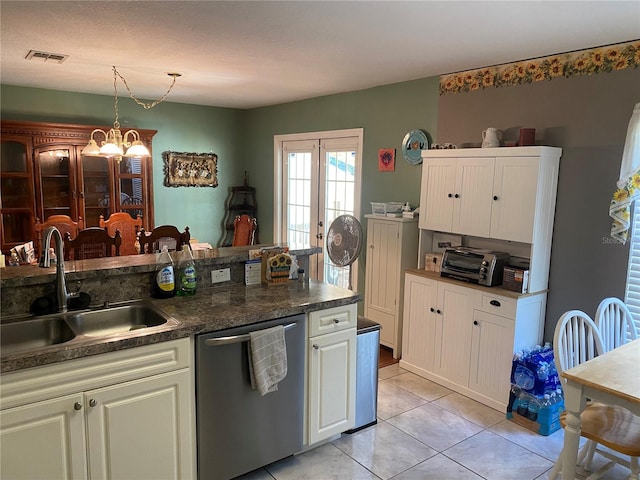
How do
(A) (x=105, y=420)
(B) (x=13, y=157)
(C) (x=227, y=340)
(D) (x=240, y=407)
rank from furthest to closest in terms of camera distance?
(B) (x=13, y=157), (D) (x=240, y=407), (C) (x=227, y=340), (A) (x=105, y=420)

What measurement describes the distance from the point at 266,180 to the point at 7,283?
4.41m

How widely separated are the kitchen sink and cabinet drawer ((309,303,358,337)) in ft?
2.40

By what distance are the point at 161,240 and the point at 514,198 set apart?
3004 millimetres

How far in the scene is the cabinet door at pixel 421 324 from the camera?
12.1 feet

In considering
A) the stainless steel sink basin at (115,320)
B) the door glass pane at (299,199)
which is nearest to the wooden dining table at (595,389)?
the stainless steel sink basin at (115,320)

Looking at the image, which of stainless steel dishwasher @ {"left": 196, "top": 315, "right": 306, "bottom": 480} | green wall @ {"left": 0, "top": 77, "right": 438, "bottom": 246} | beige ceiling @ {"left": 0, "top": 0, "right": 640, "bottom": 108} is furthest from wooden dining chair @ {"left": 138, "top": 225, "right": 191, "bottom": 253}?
stainless steel dishwasher @ {"left": 196, "top": 315, "right": 306, "bottom": 480}

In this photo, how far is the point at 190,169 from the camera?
6250 mm

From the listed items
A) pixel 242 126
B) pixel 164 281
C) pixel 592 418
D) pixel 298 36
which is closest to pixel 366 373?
pixel 592 418

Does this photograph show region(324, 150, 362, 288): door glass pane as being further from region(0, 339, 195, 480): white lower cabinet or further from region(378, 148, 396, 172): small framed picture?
region(0, 339, 195, 480): white lower cabinet

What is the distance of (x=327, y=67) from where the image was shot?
12.5 ft

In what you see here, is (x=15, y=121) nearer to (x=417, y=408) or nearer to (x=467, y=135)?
(x=467, y=135)

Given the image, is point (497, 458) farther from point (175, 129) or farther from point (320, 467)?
point (175, 129)

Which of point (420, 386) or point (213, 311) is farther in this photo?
point (420, 386)

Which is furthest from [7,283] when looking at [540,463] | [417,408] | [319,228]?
[319,228]
